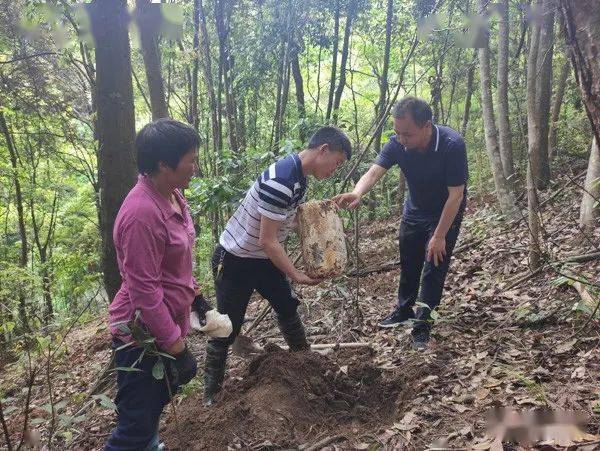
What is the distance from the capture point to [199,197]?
559cm

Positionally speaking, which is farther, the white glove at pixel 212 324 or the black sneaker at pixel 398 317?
the black sneaker at pixel 398 317

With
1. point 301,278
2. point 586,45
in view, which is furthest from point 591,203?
point 586,45

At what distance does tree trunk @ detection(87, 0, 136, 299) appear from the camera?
3461 mm

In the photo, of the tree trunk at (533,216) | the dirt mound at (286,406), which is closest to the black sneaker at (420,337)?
the dirt mound at (286,406)

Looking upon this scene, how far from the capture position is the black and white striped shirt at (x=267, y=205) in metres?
3.16

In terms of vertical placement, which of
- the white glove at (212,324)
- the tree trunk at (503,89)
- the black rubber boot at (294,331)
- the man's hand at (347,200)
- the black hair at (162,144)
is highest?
the tree trunk at (503,89)

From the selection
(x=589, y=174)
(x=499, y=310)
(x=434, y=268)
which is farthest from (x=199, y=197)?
(x=589, y=174)

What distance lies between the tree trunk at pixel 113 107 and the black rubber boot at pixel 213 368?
1.09 m

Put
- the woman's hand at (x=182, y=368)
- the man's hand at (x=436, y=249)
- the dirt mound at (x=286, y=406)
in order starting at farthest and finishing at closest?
1. the man's hand at (x=436, y=249)
2. the dirt mound at (x=286, y=406)
3. the woman's hand at (x=182, y=368)

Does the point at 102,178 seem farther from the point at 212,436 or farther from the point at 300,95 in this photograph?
the point at 300,95

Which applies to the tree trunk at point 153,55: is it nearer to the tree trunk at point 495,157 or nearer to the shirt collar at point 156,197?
the shirt collar at point 156,197

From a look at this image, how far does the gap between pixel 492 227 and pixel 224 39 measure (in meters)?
5.91

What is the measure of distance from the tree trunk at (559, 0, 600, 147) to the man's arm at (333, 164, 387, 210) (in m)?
1.99

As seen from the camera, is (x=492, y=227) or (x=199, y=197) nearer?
(x=199, y=197)
